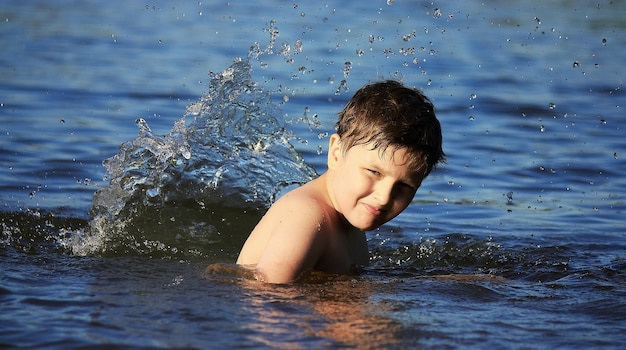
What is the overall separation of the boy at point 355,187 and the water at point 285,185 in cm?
14

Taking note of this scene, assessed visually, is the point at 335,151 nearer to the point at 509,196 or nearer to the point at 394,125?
the point at 394,125

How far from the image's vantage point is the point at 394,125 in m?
4.83

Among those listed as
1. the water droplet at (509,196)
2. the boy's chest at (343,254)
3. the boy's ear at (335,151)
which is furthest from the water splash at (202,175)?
the water droplet at (509,196)

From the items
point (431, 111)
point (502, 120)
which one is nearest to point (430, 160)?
point (431, 111)

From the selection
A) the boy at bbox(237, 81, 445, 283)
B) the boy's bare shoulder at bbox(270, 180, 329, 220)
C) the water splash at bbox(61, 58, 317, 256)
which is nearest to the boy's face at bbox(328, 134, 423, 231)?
the boy at bbox(237, 81, 445, 283)

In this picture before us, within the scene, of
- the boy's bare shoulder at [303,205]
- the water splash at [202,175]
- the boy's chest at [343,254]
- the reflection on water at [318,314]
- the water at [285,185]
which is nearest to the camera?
the reflection on water at [318,314]

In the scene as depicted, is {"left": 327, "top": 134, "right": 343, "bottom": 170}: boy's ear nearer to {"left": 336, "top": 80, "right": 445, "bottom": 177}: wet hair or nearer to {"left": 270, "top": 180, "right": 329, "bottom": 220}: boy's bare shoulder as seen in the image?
{"left": 336, "top": 80, "right": 445, "bottom": 177}: wet hair

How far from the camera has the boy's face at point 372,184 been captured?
477 cm

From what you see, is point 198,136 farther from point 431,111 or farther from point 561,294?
point 561,294

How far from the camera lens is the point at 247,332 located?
4086mm

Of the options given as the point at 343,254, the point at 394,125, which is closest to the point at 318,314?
the point at 343,254

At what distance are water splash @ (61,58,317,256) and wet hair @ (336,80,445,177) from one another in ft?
4.63

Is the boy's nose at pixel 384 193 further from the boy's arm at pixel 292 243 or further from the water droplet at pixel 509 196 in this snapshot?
the water droplet at pixel 509 196

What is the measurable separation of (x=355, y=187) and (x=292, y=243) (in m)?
0.39
